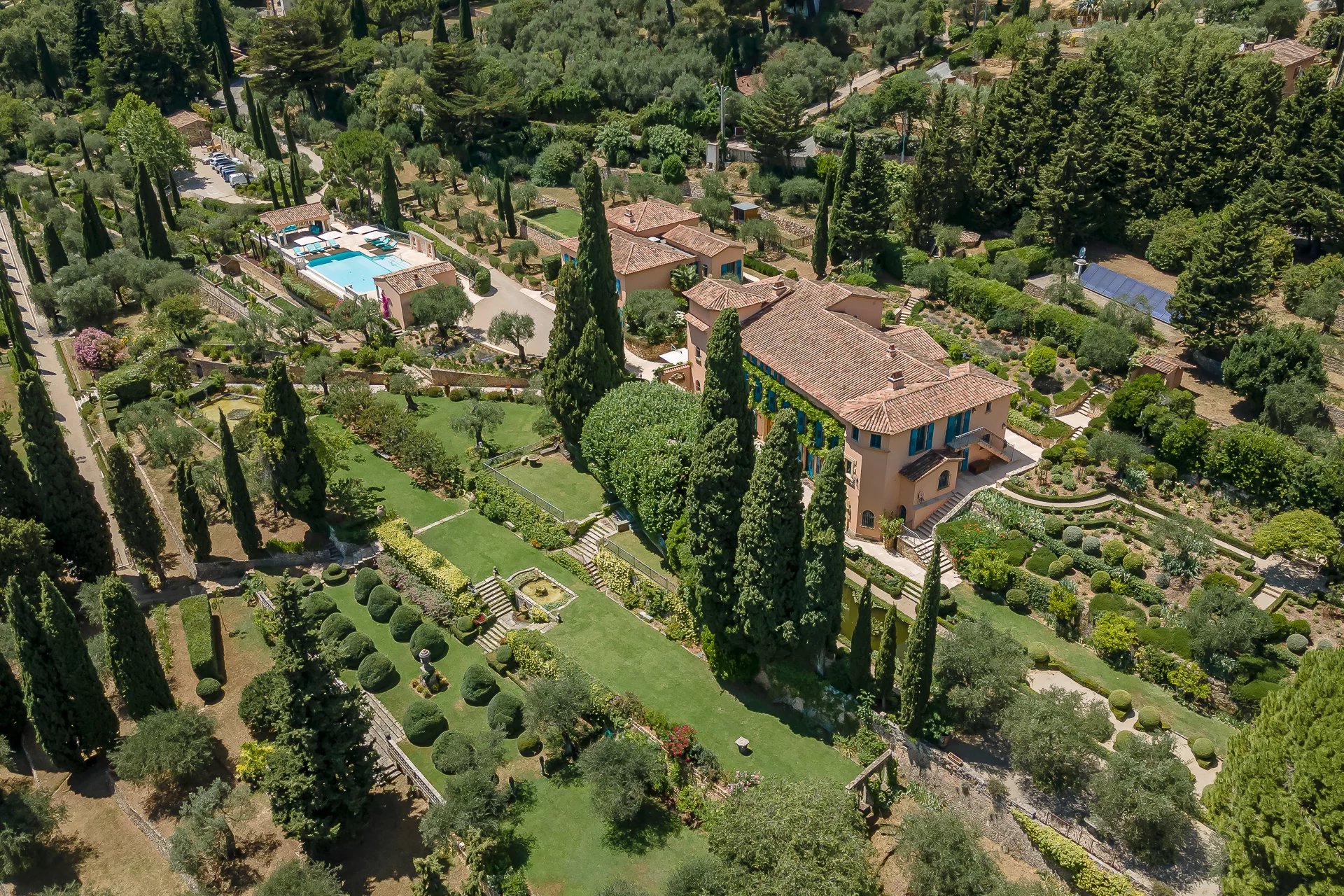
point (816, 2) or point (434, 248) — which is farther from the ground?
point (816, 2)

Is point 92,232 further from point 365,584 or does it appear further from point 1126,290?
point 1126,290

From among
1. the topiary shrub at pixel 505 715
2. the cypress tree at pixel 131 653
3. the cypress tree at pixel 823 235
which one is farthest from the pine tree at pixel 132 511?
the cypress tree at pixel 823 235

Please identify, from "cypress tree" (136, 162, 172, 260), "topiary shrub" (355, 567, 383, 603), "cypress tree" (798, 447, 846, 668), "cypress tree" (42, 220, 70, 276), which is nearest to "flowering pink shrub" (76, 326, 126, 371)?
"cypress tree" (42, 220, 70, 276)

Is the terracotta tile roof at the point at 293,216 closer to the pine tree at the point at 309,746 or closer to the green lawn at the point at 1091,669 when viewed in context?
the pine tree at the point at 309,746

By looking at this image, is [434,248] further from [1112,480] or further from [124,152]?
[1112,480]

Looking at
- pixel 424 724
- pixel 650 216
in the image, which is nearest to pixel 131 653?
pixel 424 724

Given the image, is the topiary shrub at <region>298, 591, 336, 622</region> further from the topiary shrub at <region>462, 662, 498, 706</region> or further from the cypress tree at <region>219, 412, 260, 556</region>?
the topiary shrub at <region>462, 662, 498, 706</region>

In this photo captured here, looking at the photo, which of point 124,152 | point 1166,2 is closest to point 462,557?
point 124,152
